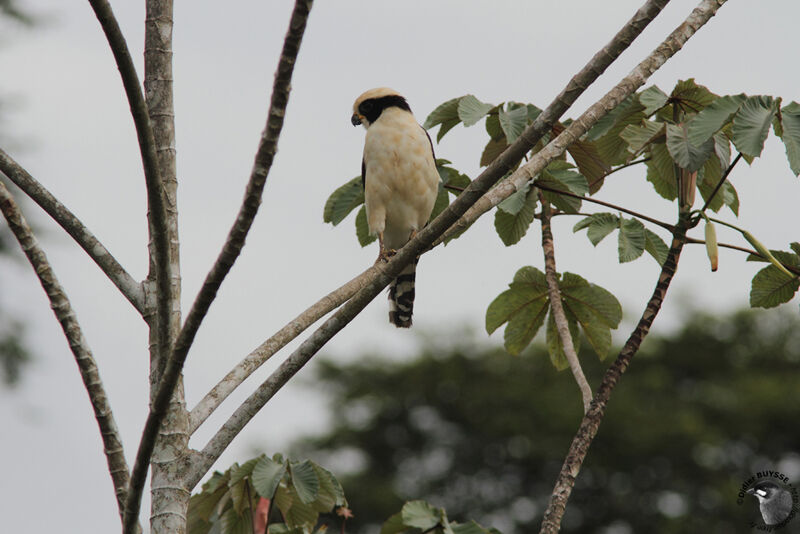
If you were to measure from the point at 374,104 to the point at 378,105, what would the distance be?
28 millimetres

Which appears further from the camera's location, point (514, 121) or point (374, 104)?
point (374, 104)

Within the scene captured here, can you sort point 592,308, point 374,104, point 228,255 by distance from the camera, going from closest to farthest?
point 228,255, point 592,308, point 374,104

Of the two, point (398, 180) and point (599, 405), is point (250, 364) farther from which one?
point (398, 180)

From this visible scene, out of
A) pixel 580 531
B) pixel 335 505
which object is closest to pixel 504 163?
pixel 335 505

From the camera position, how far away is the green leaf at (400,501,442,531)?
3135 millimetres

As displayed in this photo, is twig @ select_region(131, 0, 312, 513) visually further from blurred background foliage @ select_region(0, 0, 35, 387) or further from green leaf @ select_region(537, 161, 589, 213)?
blurred background foliage @ select_region(0, 0, 35, 387)

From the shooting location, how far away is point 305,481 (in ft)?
10.7

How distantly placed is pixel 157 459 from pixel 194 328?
575mm

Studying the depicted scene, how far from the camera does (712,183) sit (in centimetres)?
388

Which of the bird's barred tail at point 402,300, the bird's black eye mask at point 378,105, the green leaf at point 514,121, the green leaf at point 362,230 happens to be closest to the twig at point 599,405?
the green leaf at point 514,121

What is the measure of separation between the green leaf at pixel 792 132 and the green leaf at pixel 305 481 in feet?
5.77

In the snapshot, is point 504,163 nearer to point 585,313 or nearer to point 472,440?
point 585,313

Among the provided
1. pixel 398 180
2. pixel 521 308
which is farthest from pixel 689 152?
pixel 398 180

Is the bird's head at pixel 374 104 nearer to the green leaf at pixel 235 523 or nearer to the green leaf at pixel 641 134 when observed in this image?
the green leaf at pixel 641 134
